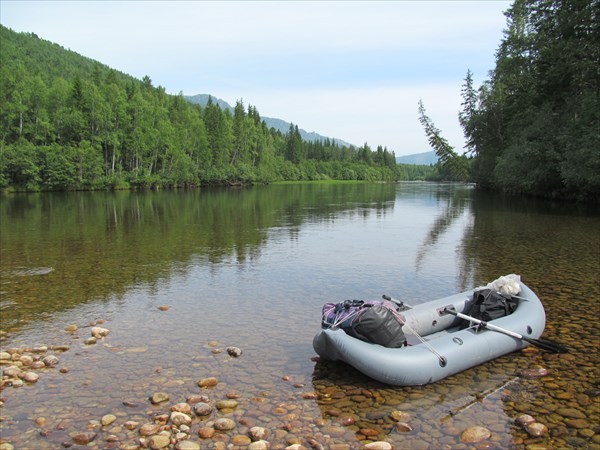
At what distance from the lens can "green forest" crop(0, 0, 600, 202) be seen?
97.7 feet

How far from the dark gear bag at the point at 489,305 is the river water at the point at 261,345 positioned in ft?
2.66

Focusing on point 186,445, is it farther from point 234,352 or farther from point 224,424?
point 234,352

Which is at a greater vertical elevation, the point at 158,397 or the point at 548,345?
the point at 548,345

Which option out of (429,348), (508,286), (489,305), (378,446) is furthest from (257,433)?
(508,286)

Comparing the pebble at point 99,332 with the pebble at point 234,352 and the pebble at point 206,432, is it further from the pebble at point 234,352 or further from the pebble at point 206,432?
the pebble at point 206,432

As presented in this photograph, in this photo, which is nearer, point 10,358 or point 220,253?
point 10,358

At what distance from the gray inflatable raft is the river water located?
248 millimetres

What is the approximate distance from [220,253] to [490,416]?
12319 millimetres

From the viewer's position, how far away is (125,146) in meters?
77.6

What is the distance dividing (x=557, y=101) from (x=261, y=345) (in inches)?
1460

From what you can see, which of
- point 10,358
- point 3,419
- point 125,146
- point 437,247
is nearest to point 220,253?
point 437,247

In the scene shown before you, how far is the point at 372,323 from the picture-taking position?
261 inches

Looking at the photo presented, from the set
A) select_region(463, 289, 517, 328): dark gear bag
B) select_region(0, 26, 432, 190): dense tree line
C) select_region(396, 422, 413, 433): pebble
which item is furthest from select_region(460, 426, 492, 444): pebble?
select_region(0, 26, 432, 190): dense tree line

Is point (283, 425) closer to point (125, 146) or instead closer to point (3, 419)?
point (3, 419)
